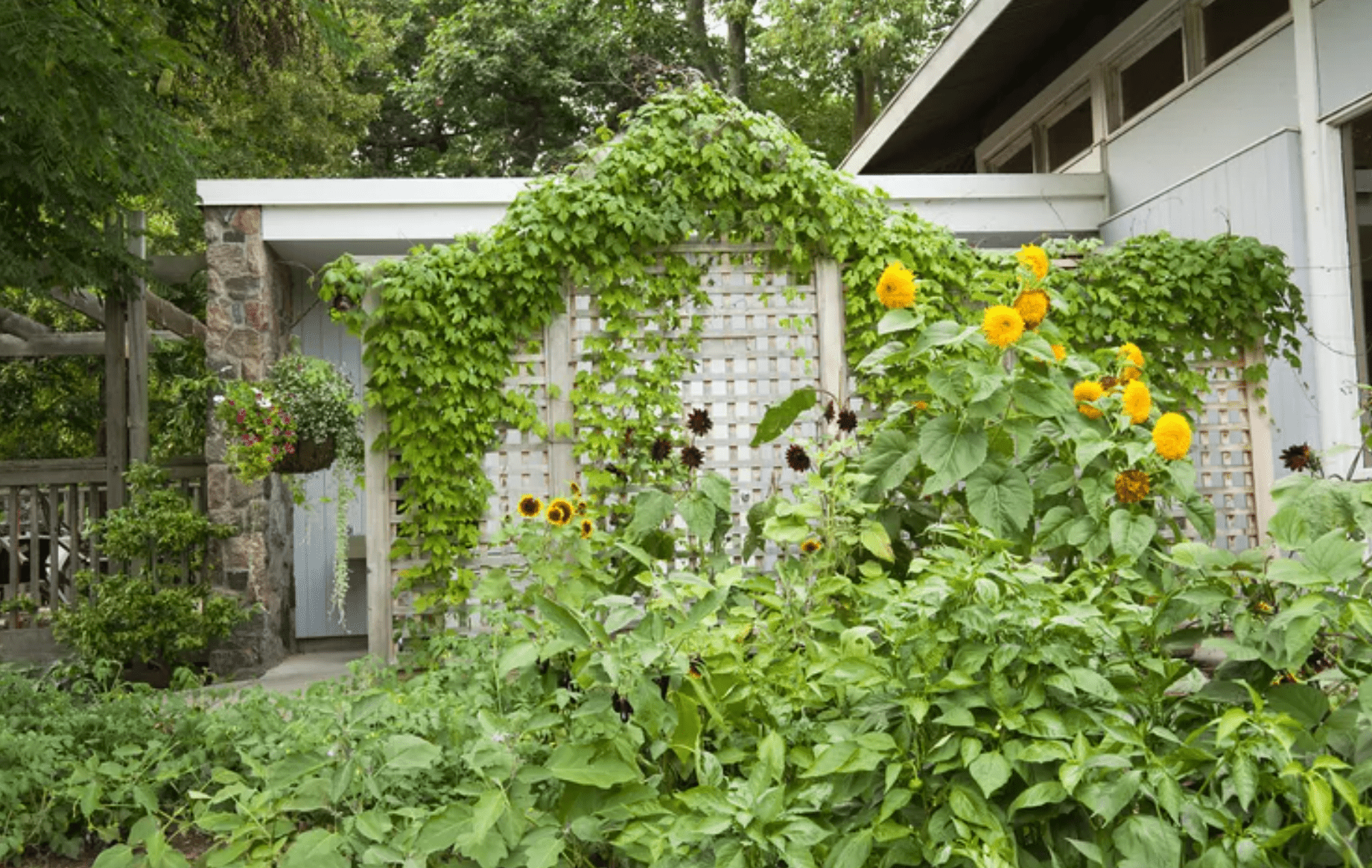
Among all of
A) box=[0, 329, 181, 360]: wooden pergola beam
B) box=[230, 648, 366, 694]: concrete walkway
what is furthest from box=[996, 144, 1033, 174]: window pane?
box=[0, 329, 181, 360]: wooden pergola beam

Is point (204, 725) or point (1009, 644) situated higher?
point (1009, 644)

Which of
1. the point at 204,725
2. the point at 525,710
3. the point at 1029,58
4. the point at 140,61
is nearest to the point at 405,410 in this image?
the point at 140,61

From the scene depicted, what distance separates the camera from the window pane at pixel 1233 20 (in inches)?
234

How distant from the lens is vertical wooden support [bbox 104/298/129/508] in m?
6.77

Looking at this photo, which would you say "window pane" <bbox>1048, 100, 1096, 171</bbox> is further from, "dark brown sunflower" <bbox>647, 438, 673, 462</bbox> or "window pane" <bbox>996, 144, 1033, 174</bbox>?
"dark brown sunflower" <bbox>647, 438, 673, 462</bbox>

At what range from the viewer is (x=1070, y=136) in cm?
866

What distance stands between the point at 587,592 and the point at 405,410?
8.94ft

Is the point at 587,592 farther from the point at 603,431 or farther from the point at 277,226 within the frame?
the point at 277,226

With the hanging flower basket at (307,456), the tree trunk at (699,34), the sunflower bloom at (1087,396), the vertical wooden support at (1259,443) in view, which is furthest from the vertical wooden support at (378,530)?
the tree trunk at (699,34)

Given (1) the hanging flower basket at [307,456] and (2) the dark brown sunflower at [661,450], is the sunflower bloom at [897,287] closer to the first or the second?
(2) the dark brown sunflower at [661,450]

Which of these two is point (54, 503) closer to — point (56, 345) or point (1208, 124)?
point (56, 345)

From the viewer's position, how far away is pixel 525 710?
237cm

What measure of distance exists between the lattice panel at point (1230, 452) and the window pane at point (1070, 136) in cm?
307

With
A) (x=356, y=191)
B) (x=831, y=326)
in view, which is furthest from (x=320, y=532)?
(x=831, y=326)
